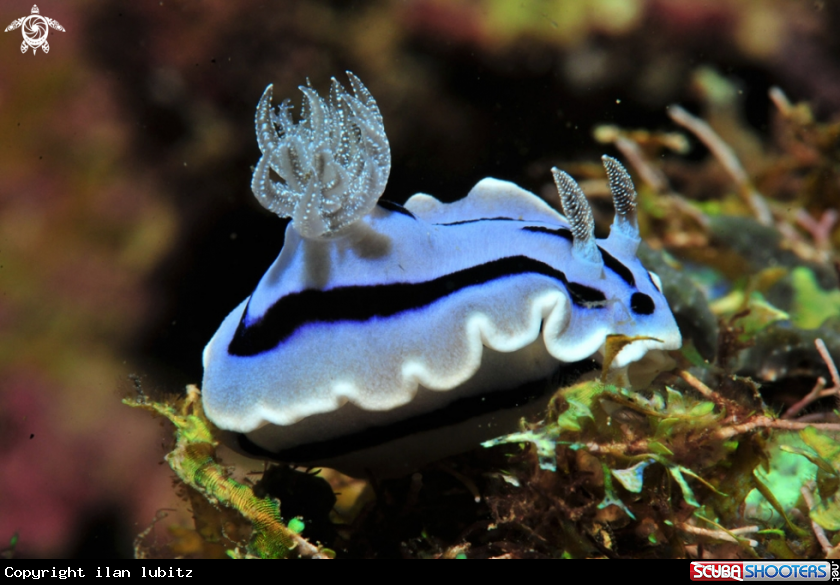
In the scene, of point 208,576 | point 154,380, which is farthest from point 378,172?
point 208,576

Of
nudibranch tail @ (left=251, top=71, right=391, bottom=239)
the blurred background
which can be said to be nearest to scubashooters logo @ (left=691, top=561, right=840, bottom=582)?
nudibranch tail @ (left=251, top=71, right=391, bottom=239)

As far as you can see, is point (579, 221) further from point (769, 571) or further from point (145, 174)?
point (145, 174)

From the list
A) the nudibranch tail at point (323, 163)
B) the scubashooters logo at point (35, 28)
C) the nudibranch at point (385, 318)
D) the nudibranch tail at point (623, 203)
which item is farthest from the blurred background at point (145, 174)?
the nudibranch tail at point (623, 203)

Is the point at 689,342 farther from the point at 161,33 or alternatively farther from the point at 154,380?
the point at 161,33

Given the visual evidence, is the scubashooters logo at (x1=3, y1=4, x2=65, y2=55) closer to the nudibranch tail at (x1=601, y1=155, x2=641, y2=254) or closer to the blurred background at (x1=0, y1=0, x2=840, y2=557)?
the blurred background at (x1=0, y1=0, x2=840, y2=557)

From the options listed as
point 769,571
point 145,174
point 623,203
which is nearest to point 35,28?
point 145,174
